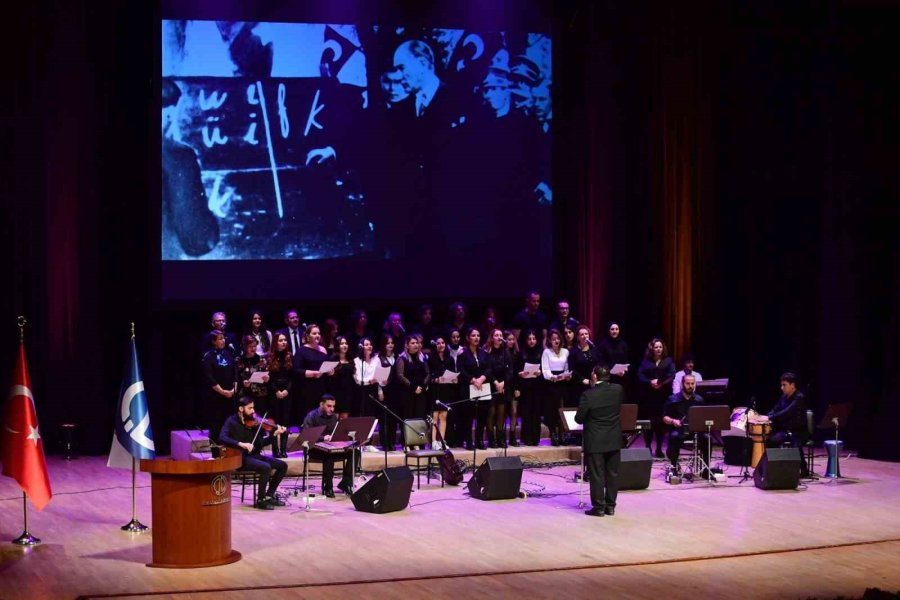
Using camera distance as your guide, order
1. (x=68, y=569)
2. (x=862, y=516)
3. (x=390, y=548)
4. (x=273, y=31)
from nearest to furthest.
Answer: (x=68, y=569) → (x=390, y=548) → (x=862, y=516) → (x=273, y=31)

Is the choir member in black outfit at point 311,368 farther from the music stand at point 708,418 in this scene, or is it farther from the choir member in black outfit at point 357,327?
the music stand at point 708,418

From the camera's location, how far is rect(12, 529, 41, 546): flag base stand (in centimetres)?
1048

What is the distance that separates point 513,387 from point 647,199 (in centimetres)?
396

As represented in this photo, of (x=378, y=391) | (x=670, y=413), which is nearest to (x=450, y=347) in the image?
(x=378, y=391)

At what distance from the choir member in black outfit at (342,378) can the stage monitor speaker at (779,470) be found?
4.75 m

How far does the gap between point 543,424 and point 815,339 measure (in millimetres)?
4003

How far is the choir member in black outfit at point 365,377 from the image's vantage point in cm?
1448

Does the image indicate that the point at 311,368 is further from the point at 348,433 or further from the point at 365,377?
the point at 348,433

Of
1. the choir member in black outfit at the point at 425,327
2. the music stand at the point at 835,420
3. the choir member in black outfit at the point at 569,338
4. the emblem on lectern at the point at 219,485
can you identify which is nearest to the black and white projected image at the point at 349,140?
the choir member in black outfit at the point at 425,327

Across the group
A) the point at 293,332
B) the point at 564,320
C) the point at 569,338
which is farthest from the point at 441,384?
the point at 564,320

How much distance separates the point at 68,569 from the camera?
9.62 meters

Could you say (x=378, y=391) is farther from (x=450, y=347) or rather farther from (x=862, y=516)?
(x=862, y=516)

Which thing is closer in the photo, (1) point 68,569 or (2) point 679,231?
(1) point 68,569

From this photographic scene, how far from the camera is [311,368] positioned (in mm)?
14539
